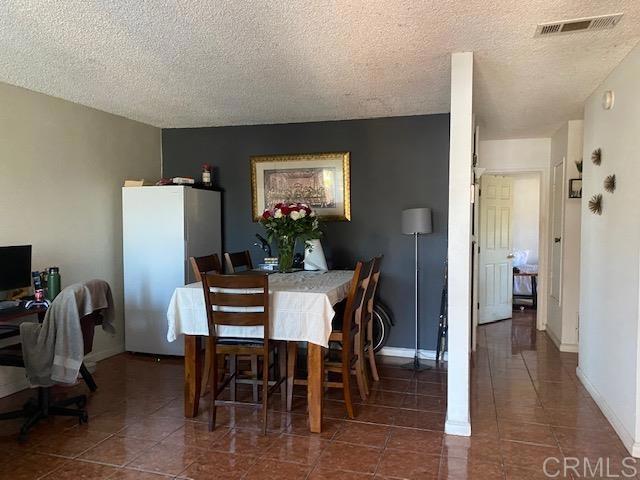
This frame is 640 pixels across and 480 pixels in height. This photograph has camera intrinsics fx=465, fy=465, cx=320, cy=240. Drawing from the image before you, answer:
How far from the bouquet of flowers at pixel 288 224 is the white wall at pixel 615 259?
2.13 metres

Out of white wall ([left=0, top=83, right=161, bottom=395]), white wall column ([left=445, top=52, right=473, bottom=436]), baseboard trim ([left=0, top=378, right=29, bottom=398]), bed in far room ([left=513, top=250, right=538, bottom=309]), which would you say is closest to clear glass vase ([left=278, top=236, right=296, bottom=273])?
white wall column ([left=445, top=52, right=473, bottom=436])

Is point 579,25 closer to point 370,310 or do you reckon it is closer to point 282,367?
point 370,310

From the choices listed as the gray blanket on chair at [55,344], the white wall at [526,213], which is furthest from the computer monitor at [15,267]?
the white wall at [526,213]

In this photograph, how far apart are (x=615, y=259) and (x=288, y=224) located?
7.50ft

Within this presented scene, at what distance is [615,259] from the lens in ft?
9.82

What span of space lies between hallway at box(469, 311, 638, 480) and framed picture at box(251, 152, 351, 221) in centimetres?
205

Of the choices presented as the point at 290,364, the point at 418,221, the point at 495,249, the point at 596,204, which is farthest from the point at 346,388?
the point at 495,249

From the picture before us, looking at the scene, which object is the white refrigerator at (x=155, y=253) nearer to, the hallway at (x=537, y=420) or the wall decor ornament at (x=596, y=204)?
the hallway at (x=537, y=420)

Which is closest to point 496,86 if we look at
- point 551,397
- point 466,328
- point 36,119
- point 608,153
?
point 608,153

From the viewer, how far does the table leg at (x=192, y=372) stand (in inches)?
122

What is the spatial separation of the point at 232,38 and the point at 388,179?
232 centimetres

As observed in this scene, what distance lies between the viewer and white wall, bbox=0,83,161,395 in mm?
3555

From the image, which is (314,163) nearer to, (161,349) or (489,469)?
(161,349)

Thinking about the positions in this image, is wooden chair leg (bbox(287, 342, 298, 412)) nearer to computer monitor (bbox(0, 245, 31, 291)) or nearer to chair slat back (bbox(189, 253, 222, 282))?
chair slat back (bbox(189, 253, 222, 282))
